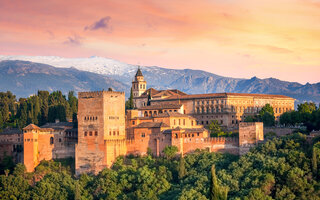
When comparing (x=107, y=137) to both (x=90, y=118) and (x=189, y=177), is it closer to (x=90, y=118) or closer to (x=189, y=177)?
(x=90, y=118)

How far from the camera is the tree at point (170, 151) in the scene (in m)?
65.8

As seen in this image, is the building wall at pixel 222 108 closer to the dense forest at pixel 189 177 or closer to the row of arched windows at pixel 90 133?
the dense forest at pixel 189 177

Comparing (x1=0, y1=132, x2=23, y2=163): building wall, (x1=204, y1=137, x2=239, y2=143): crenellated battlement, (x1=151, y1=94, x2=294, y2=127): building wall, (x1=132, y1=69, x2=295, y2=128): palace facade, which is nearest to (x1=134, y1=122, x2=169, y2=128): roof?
(x1=204, y1=137, x2=239, y2=143): crenellated battlement

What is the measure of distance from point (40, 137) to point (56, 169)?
5.00 metres

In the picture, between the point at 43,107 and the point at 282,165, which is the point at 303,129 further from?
the point at 43,107

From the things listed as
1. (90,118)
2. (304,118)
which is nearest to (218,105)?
(304,118)

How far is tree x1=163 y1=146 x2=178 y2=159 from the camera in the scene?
65.8 meters

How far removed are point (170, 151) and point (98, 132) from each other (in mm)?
9939

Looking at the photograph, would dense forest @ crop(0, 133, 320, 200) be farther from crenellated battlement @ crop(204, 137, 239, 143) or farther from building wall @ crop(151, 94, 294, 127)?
building wall @ crop(151, 94, 294, 127)

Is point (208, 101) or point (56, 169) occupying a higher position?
point (208, 101)

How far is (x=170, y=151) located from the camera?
6581cm

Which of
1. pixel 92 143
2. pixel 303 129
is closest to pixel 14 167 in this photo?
pixel 92 143

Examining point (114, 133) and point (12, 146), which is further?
point (12, 146)

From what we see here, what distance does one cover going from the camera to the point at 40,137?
69750 millimetres
